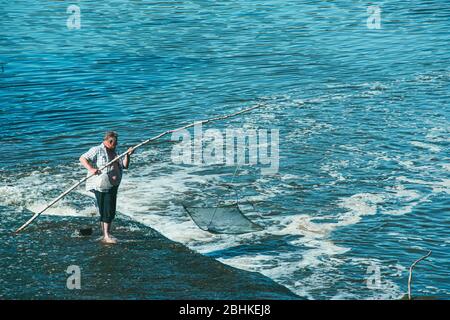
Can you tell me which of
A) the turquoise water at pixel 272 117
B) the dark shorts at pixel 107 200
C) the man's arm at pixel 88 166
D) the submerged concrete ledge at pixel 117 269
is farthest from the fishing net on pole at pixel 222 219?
the man's arm at pixel 88 166

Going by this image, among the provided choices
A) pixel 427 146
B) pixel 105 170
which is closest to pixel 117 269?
pixel 105 170

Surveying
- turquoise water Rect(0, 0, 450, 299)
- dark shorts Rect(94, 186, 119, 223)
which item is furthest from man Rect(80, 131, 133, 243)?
turquoise water Rect(0, 0, 450, 299)

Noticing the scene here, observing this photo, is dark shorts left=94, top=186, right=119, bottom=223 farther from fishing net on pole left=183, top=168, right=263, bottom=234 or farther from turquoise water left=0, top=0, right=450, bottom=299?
fishing net on pole left=183, top=168, right=263, bottom=234

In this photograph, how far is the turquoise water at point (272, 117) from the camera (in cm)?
1355

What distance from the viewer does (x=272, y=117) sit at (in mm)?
21516

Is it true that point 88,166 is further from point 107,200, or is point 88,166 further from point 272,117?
point 272,117

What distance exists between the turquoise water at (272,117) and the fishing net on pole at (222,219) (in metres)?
0.14

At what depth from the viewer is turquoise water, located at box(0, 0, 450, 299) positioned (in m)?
13.5

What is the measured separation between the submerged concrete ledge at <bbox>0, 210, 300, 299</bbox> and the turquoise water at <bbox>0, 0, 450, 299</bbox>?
53cm

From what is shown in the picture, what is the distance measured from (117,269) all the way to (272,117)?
A: 10.2 meters

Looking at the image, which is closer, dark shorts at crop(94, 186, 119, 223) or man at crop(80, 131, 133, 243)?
man at crop(80, 131, 133, 243)

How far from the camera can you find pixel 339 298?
11.5m

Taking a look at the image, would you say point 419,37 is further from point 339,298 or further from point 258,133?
point 339,298
